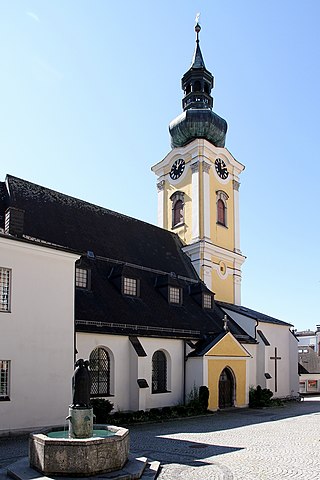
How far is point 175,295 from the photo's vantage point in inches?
1046

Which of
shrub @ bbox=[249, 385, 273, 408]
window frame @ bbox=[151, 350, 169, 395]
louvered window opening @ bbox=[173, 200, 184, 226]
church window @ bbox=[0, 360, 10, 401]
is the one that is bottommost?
shrub @ bbox=[249, 385, 273, 408]

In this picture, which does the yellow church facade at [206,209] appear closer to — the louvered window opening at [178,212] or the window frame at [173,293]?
the louvered window opening at [178,212]

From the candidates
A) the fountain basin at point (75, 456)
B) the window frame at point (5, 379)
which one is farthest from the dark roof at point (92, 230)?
the fountain basin at point (75, 456)

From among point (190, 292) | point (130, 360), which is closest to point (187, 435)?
point (130, 360)

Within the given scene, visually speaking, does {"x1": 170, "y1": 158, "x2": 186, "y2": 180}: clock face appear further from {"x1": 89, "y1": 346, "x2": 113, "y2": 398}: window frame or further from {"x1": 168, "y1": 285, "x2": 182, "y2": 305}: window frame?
{"x1": 89, "y1": 346, "x2": 113, "y2": 398}: window frame

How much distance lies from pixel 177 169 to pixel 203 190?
3210 mm

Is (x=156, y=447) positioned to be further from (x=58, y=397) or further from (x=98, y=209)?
(x=98, y=209)

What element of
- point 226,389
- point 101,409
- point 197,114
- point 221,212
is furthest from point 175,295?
point 197,114

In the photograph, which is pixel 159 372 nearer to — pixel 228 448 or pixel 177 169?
pixel 228 448

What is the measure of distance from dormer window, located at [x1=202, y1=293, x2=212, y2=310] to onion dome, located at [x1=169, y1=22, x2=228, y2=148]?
1195cm

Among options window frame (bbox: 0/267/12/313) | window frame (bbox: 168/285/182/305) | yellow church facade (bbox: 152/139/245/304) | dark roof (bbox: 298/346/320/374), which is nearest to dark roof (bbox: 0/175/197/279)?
yellow church facade (bbox: 152/139/245/304)

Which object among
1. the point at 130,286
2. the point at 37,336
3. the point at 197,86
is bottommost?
the point at 37,336

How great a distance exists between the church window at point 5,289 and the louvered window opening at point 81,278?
5677 mm

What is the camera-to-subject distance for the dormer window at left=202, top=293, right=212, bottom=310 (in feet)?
93.6
